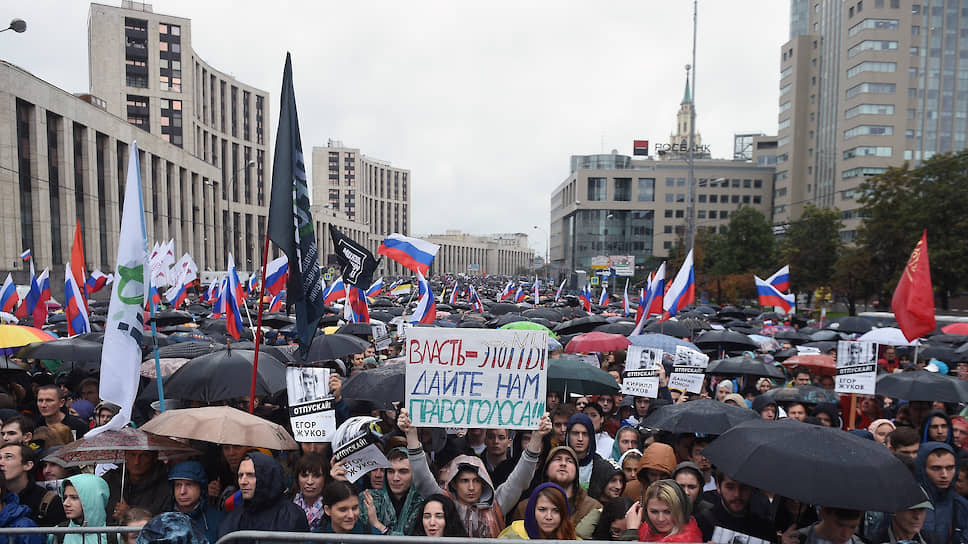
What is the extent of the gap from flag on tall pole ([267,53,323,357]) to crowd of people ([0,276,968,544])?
1087mm

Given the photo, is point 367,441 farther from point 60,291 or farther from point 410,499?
point 60,291

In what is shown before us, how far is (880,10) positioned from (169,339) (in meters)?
73.6

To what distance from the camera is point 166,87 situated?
2579 inches

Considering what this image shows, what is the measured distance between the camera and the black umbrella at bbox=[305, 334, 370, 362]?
835 cm

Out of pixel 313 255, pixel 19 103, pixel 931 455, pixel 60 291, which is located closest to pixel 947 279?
pixel 931 455

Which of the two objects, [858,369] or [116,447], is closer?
[116,447]

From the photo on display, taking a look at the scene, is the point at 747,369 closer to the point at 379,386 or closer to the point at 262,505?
the point at 379,386

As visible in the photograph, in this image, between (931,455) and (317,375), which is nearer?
(931,455)

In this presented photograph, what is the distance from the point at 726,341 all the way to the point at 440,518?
9473 mm

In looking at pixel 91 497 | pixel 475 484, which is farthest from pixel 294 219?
pixel 475 484

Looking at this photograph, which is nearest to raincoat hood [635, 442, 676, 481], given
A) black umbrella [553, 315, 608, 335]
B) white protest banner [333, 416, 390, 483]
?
white protest banner [333, 416, 390, 483]

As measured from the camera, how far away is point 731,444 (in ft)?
12.5

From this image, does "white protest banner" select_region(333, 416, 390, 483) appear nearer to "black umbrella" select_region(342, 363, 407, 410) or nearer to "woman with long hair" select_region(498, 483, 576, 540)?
"woman with long hair" select_region(498, 483, 576, 540)

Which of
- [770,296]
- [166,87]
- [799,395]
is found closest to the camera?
[799,395]
